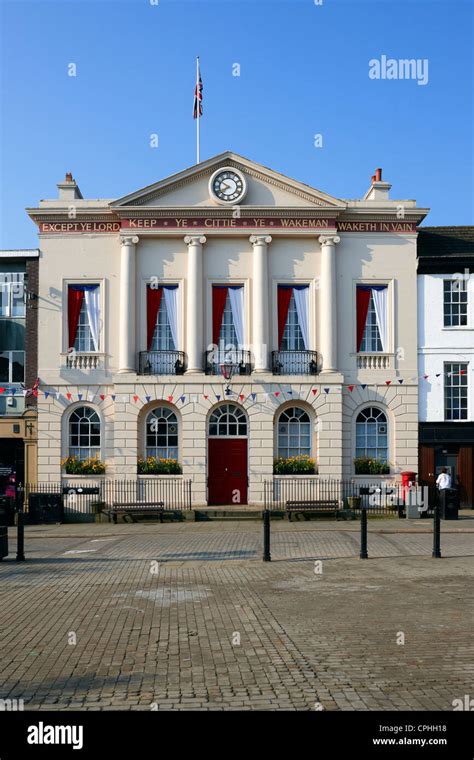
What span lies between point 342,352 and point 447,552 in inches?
482

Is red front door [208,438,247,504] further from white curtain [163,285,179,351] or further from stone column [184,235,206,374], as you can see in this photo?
white curtain [163,285,179,351]

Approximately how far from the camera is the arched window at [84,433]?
2775cm

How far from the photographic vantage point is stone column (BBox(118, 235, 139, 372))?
1077 inches

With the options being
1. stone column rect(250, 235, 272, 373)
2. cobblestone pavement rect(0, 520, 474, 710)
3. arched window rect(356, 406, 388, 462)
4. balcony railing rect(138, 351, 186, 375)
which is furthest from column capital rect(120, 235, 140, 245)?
cobblestone pavement rect(0, 520, 474, 710)

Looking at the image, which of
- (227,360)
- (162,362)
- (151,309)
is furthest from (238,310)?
(162,362)

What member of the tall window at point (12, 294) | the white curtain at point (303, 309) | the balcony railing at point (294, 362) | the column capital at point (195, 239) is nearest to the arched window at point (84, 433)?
the tall window at point (12, 294)

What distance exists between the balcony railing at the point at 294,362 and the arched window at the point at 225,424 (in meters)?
2.13

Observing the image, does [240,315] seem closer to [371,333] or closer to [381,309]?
[371,333]

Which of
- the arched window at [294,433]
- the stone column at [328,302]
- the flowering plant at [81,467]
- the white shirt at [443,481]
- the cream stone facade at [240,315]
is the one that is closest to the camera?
the white shirt at [443,481]

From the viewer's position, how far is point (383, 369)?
27.8 m

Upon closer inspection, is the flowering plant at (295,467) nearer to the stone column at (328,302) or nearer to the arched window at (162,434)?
the stone column at (328,302)

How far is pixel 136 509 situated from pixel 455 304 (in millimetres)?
13635

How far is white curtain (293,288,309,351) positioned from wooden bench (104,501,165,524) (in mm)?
7849

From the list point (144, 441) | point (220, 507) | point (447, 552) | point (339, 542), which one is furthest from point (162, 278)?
Result: point (447, 552)
